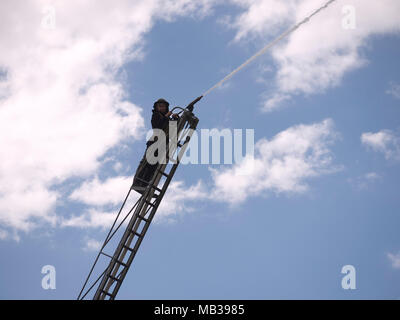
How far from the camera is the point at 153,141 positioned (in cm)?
1419

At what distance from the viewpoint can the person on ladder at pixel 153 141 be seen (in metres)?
14.0

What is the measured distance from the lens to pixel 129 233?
1365 cm

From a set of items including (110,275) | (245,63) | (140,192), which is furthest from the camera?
(140,192)

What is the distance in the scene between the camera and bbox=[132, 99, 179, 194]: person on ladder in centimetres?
1401
